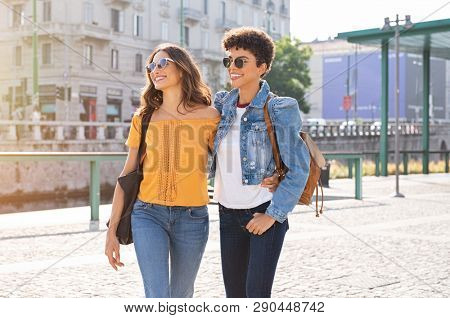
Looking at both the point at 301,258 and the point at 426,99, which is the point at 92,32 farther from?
the point at 301,258

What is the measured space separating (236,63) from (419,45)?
23.2 metres

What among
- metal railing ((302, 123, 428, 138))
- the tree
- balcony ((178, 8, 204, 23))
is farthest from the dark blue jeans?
balcony ((178, 8, 204, 23))

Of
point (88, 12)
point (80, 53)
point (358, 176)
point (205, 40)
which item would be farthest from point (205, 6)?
point (358, 176)

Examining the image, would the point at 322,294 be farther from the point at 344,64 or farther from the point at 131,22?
the point at 344,64

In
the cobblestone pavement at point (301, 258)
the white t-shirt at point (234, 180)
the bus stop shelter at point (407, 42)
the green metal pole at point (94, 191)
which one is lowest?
the cobblestone pavement at point (301, 258)

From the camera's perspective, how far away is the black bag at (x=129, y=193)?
3.21m

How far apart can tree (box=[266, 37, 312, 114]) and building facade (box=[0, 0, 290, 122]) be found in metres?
7.15

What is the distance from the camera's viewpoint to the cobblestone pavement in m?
5.41

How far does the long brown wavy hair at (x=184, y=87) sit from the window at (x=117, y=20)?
1554 inches

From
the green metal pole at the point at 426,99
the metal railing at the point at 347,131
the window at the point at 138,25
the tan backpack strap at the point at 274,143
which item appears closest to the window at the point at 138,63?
the window at the point at 138,25

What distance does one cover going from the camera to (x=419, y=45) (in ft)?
82.6

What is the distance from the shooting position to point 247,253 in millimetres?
3148

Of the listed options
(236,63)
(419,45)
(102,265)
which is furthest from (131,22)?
(236,63)

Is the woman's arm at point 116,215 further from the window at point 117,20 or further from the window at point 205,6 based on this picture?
the window at point 205,6
